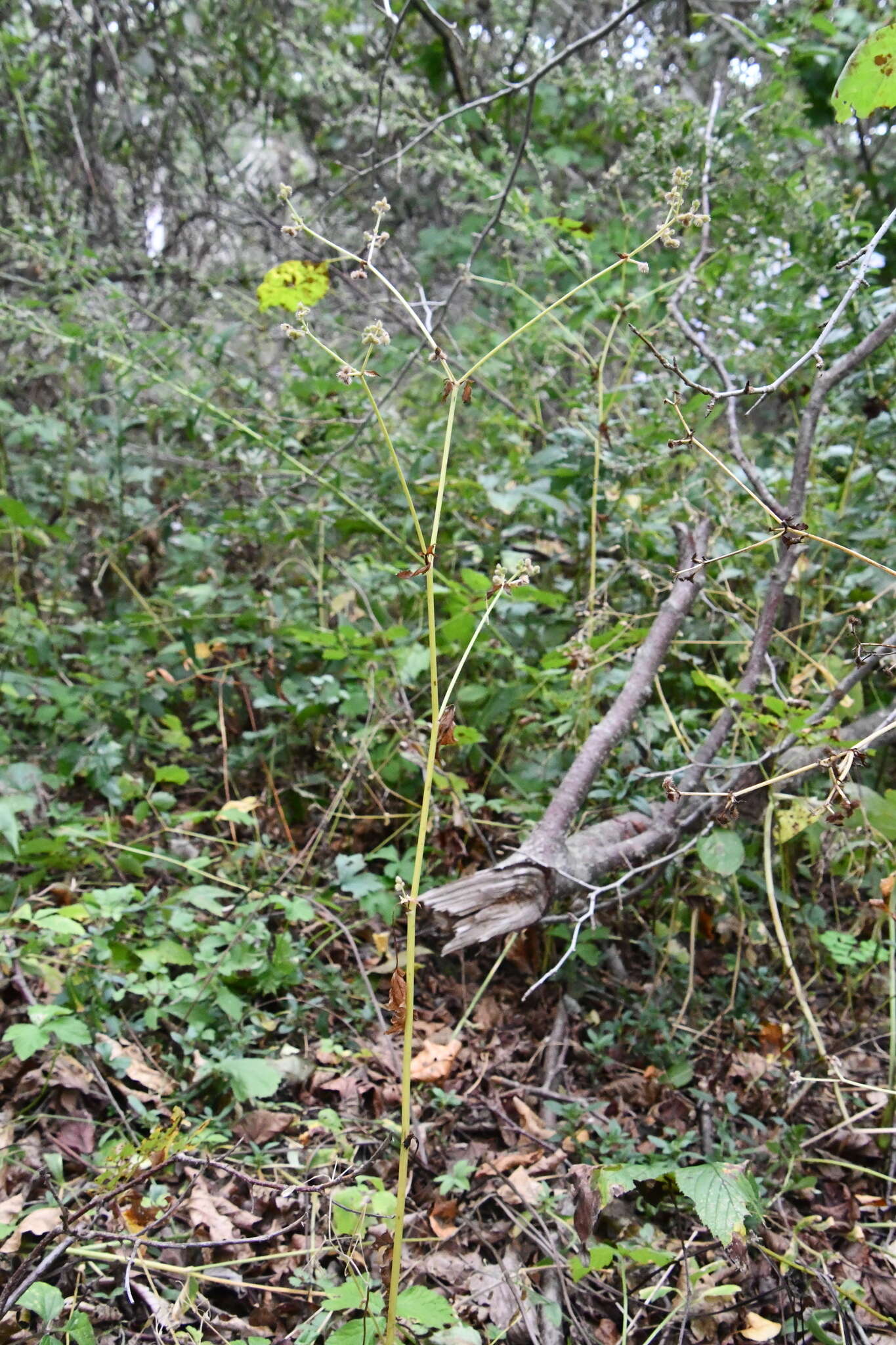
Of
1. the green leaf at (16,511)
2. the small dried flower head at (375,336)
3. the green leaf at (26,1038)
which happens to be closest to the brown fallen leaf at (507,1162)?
the green leaf at (26,1038)

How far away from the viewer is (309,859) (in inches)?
88.8

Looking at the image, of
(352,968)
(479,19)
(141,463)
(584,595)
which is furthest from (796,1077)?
(479,19)

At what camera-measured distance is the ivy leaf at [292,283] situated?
7.76 ft

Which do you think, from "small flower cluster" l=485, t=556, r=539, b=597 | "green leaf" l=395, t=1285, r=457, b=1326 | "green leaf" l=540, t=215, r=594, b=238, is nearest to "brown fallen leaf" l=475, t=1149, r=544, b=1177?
"green leaf" l=395, t=1285, r=457, b=1326

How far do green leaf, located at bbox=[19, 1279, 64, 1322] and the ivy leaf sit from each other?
6.75 ft

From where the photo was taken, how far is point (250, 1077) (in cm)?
159

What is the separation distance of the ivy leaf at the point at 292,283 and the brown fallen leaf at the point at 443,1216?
78.8 inches

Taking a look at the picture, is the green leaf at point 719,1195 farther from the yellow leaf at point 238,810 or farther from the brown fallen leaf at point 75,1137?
the yellow leaf at point 238,810

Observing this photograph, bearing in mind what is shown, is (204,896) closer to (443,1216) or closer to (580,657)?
(443,1216)

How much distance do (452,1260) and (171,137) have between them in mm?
4999

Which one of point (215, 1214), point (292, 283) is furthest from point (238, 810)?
point (292, 283)

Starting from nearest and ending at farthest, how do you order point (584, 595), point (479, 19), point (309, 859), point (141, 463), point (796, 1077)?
1. point (796, 1077)
2. point (309, 859)
3. point (584, 595)
4. point (141, 463)
5. point (479, 19)

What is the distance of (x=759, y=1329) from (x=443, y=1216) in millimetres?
494

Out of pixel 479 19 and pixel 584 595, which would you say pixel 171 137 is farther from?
pixel 584 595
